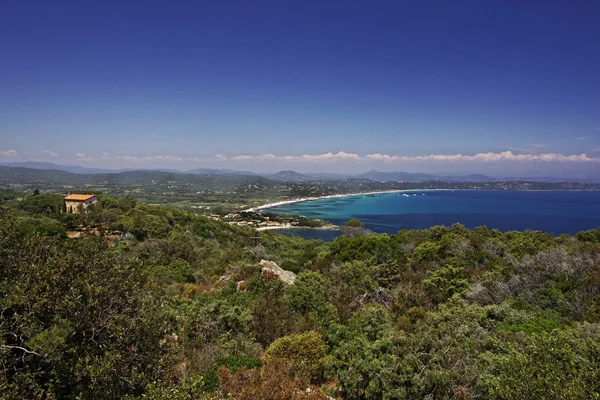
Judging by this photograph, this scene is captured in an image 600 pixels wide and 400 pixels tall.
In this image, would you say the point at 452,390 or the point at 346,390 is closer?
the point at 452,390

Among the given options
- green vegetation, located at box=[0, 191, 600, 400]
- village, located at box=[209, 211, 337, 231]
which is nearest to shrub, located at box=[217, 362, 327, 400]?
green vegetation, located at box=[0, 191, 600, 400]

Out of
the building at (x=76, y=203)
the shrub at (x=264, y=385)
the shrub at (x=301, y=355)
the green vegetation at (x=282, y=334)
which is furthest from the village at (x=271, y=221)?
the shrub at (x=264, y=385)

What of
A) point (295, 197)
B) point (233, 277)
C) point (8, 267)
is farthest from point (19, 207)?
point (295, 197)

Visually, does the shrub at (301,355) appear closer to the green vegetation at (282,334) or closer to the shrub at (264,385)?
the green vegetation at (282,334)

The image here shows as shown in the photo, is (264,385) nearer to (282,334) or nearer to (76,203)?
(282,334)

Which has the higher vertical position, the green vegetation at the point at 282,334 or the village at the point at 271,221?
the green vegetation at the point at 282,334

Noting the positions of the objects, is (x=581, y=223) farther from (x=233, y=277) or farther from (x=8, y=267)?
(x=8, y=267)

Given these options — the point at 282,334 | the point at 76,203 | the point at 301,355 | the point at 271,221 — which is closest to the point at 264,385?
the point at 301,355

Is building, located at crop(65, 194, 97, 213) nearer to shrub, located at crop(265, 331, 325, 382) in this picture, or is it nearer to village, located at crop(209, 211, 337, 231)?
village, located at crop(209, 211, 337, 231)

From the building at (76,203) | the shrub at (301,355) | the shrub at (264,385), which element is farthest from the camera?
the building at (76,203)
